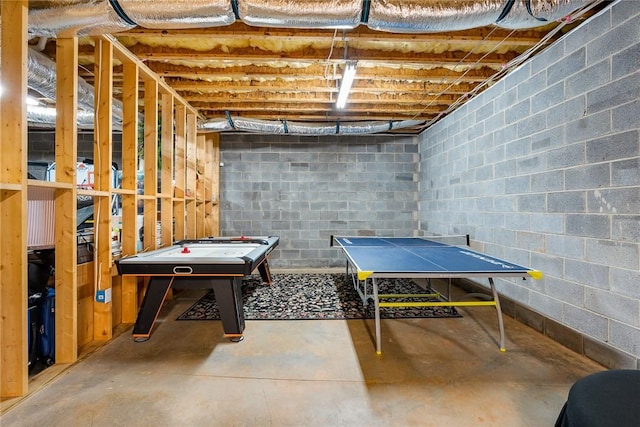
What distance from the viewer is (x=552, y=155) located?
2617 millimetres

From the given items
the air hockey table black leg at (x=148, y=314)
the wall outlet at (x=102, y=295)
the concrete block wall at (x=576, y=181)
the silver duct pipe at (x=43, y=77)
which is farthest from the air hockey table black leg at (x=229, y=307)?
the concrete block wall at (x=576, y=181)

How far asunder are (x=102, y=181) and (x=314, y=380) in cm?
236

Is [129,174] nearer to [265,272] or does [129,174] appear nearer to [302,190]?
[265,272]

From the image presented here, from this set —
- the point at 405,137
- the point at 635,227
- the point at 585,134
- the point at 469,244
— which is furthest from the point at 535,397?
the point at 405,137

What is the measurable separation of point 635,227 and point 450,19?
1833mm

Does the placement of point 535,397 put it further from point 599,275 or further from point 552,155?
point 552,155

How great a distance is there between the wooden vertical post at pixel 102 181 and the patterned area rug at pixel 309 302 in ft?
2.34

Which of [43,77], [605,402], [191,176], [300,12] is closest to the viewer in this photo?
[605,402]

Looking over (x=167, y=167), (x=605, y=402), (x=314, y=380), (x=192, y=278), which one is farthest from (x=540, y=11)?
(x=167, y=167)

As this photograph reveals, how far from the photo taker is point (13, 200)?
177 cm

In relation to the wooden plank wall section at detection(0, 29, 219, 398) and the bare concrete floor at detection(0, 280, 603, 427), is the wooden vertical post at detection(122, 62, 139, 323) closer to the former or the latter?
the wooden plank wall section at detection(0, 29, 219, 398)

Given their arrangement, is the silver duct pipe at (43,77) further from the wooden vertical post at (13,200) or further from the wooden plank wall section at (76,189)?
the wooden vertical post at (13,200)

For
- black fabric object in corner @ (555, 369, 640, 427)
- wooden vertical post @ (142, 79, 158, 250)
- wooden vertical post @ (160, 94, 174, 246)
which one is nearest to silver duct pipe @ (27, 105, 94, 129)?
wooden vertical post @ (160, 94, 174, 246)

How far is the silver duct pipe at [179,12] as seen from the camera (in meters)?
1.88
